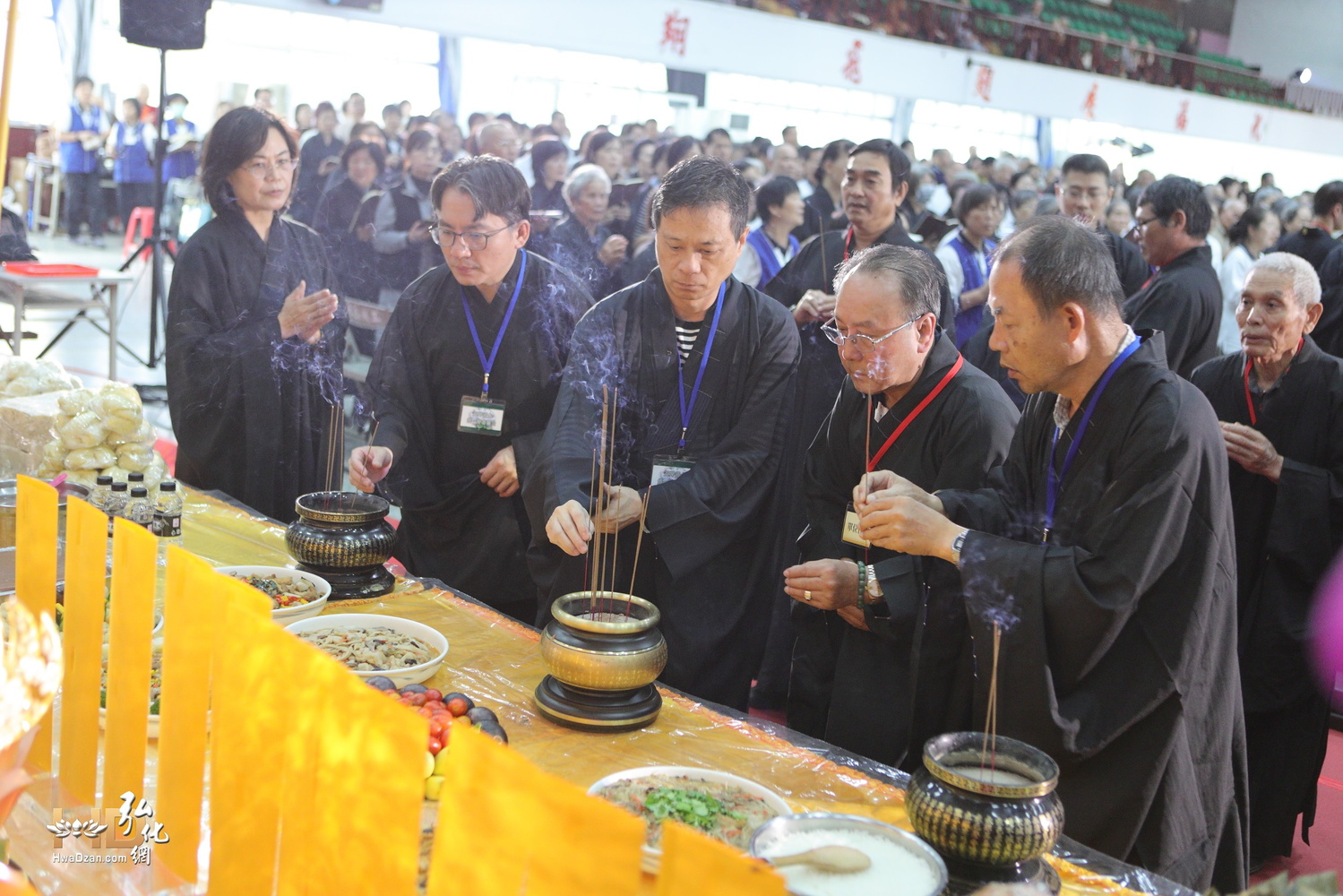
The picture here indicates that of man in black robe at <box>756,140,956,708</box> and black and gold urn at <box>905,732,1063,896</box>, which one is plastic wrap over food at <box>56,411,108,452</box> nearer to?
man in black robe at <box>756,140,956,708</box>

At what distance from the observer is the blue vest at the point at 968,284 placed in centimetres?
498

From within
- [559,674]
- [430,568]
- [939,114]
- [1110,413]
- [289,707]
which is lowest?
[430,568]

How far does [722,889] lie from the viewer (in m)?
0.79

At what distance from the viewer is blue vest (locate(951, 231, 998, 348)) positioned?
498cm

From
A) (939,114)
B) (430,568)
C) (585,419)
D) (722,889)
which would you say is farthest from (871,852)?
(939,114)

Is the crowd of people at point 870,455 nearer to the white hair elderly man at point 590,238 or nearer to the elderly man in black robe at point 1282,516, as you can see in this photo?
the elderly man in black robe at point 1282,516

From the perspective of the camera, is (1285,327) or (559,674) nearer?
(559,674)

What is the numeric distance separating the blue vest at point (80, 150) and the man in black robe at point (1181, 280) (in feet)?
38.2

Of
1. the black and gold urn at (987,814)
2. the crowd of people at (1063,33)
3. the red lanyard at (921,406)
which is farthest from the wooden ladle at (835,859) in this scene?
the crowd of people at (1063,33)

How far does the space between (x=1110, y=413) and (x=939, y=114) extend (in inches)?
648

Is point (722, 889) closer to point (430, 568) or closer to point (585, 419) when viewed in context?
point (585, 419)

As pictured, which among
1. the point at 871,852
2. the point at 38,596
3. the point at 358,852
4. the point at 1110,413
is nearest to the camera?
the point at 358,852

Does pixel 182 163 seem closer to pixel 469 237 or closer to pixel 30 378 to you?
pixel 30 378

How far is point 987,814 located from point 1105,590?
0.56m
